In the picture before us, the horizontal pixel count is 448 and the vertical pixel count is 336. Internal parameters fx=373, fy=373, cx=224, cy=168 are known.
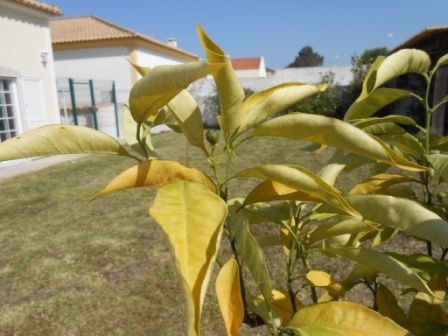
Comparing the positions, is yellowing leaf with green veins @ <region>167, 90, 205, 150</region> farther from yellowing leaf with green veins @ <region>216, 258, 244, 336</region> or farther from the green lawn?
the green lawn

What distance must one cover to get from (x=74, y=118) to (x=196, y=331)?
1024 centimetres

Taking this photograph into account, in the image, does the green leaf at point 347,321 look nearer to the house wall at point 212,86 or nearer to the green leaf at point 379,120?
the green leaf at point 379,120

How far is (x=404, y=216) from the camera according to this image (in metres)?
0.60

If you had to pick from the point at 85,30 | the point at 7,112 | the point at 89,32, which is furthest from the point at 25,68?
the point at 85,30

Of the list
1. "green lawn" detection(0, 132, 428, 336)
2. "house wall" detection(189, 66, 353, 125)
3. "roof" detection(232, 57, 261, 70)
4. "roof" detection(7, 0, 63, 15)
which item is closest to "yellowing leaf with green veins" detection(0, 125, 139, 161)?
"green lawn" detection(0, 132, 428, 336)

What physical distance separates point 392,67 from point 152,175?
1.61 ft

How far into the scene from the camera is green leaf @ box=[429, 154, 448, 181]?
26.8 inches

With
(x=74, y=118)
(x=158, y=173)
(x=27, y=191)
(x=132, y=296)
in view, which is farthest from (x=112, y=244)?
(x=74, y=118)

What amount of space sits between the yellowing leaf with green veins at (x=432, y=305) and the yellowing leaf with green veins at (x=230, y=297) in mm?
516

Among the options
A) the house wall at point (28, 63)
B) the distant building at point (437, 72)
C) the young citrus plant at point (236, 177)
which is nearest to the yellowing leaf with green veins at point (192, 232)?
the young citrus plant at point (236, 177)

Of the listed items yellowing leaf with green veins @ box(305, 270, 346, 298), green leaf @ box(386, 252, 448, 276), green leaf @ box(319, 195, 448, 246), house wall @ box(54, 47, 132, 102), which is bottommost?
yellowing leaf with green veins @ box(305, 270, 346, 298)

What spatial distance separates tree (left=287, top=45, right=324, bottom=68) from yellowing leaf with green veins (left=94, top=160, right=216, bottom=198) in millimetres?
70565

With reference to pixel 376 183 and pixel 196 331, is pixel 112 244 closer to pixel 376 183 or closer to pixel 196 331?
pixel 376 183

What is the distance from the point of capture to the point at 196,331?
0.38 m
